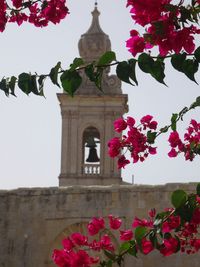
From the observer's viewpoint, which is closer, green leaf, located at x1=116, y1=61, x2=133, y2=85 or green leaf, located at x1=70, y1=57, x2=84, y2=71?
green leaf, located at x1=116, y1=61, x2=133, y2=85

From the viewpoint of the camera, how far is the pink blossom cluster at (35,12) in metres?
3.12

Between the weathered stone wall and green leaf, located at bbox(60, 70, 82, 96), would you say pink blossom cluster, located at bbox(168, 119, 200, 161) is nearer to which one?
green leaf, located at bbox(60, 70, 82, 96)

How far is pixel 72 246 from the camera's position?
3.21 meters

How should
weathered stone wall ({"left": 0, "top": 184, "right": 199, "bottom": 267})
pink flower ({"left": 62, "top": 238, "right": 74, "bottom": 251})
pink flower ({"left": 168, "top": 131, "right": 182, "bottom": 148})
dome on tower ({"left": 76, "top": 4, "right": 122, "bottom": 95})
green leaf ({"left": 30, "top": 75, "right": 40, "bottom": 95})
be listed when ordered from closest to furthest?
green leaf ({"left": 30, "top": 75, "right": 40, "bottom": 95}) → pink flower ({"left": 62, "top": 238, "right": 74, "bottom": 251}) → pink flower ({"left": 168, "top": 131, "right": 182, "bottom": 148}) → weathered stone wall ({"left": 0, "top": 184, "right": 199, "bottom": 267}) → dome on tower ({"left": 76, "top": 4, "right": 122, "bottom": 95})

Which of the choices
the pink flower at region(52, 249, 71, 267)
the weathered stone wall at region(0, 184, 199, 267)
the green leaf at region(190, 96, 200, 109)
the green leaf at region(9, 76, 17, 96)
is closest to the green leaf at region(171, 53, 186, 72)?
the green leaf at region(9, 76, 17, 96)

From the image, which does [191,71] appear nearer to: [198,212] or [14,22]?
[198,212]

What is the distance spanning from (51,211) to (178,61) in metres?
9.01

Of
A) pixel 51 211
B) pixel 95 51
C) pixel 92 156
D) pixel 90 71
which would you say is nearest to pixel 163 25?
pixel 90 71

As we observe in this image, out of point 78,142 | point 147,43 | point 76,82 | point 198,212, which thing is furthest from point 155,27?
point 78,142

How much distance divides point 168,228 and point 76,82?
726 mm

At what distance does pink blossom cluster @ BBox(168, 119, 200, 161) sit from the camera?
444 cm

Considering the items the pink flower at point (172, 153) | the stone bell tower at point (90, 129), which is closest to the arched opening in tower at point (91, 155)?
the stone bell tower at point (90, 129)

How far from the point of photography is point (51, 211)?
1145 cm

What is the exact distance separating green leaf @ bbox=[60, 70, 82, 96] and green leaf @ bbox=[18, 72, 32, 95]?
0.26m
